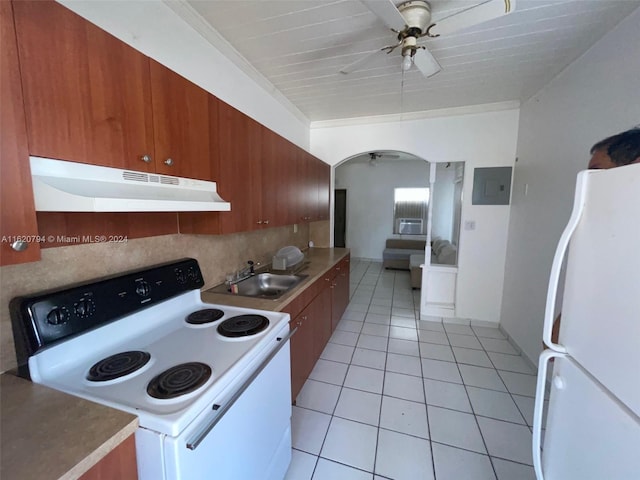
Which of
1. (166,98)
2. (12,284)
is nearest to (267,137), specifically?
(166,98)

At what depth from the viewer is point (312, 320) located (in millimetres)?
2160

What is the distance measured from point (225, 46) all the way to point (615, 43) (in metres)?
2.59

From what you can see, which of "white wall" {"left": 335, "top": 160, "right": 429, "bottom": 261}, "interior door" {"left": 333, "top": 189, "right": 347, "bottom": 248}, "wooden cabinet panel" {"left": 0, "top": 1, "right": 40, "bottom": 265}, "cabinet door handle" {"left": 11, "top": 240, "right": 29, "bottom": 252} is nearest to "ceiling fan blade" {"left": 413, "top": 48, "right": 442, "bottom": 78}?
"wooden cabinet panel" {"left": 0, "top": 1, "right": 40, "bottom": 265}

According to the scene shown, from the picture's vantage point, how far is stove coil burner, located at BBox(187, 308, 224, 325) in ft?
4.45

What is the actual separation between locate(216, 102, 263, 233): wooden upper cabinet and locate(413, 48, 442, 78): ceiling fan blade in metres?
1.16

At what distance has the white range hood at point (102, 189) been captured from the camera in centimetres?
74

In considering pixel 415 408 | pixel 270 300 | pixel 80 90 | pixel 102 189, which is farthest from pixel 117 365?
pixel 415 408

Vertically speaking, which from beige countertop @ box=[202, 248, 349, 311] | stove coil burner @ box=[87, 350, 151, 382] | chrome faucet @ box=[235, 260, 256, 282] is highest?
chrome faucet @ box=[235, 260, 256, 282]

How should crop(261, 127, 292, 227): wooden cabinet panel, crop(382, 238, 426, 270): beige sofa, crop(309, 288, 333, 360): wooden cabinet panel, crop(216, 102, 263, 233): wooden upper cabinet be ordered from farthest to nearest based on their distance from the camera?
crop(382, 238, 426, 270): beige sofa < crop(309, 288, 333, 360): wooden cabinet panel < crop(261, 127, 292, 227): wooden cabinet panel < crop(216, 102, 263, 233): wooden upper cabinet

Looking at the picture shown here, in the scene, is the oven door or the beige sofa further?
the beige sofa

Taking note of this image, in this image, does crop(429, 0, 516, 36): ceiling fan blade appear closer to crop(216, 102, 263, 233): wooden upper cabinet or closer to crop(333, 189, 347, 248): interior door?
crop(216, 102, 263, 233): wooden upper cabinet

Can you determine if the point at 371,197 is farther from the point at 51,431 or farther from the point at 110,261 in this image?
the point at 51,431

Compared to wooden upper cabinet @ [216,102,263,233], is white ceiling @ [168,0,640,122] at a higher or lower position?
higher

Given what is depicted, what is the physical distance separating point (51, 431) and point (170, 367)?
35cm
